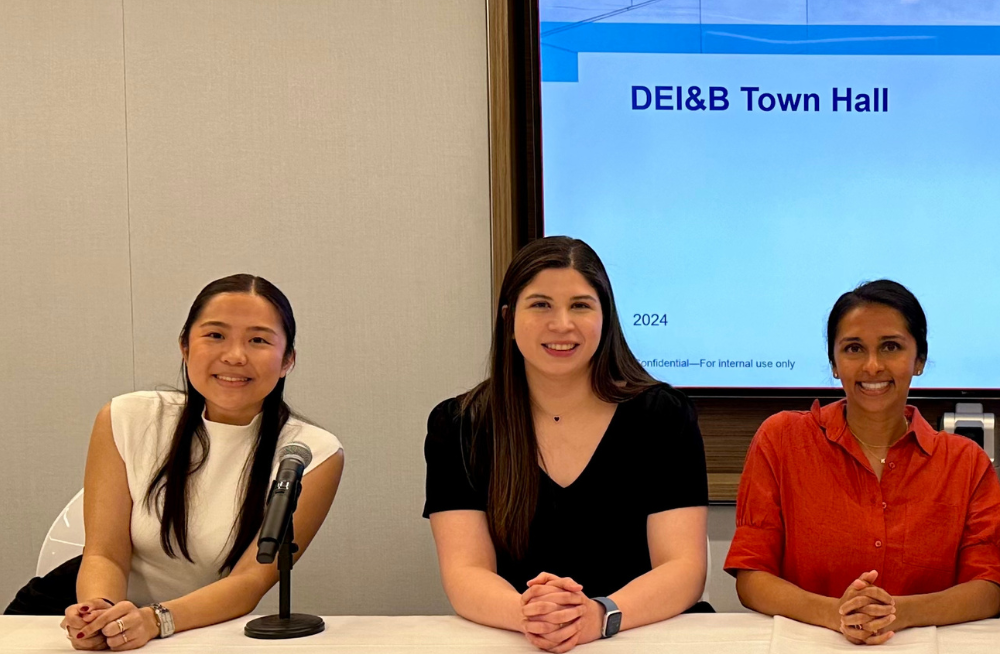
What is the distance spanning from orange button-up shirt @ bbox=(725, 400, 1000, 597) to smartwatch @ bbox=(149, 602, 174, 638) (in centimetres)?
109

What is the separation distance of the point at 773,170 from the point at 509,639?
67.4 inches

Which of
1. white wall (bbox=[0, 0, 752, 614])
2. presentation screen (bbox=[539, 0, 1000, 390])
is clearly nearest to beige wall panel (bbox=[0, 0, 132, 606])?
white wall (bbox=[0, 0, 752, 614])

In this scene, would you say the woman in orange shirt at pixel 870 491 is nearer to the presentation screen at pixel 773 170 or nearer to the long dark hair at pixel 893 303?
the long dark hair at pixel 893 303

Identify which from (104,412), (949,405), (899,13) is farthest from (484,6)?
(949,405)

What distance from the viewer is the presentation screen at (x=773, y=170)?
2.92m

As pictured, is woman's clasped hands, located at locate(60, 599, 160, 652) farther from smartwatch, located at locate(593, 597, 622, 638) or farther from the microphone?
smartwatch, located at locate(593, 597, 622, 638)

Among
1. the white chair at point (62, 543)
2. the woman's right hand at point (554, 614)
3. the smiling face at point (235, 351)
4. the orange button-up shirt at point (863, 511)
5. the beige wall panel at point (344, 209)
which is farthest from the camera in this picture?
the beige wall panel at point (344, 209)

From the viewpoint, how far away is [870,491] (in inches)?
82.8

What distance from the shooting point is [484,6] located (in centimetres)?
305

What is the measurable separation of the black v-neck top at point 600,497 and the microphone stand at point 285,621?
0.39 metres

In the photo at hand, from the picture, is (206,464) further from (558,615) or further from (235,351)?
(558,615)

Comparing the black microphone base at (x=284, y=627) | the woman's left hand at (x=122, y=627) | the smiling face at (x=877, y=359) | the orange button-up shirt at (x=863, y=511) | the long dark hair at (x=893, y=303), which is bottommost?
the black microphone base at (x=284, y=627)

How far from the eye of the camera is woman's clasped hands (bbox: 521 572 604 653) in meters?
1.73

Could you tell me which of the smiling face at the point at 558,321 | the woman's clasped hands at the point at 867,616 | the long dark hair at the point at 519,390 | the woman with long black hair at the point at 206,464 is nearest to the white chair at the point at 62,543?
the woman with long black hair at the point at 206,464
